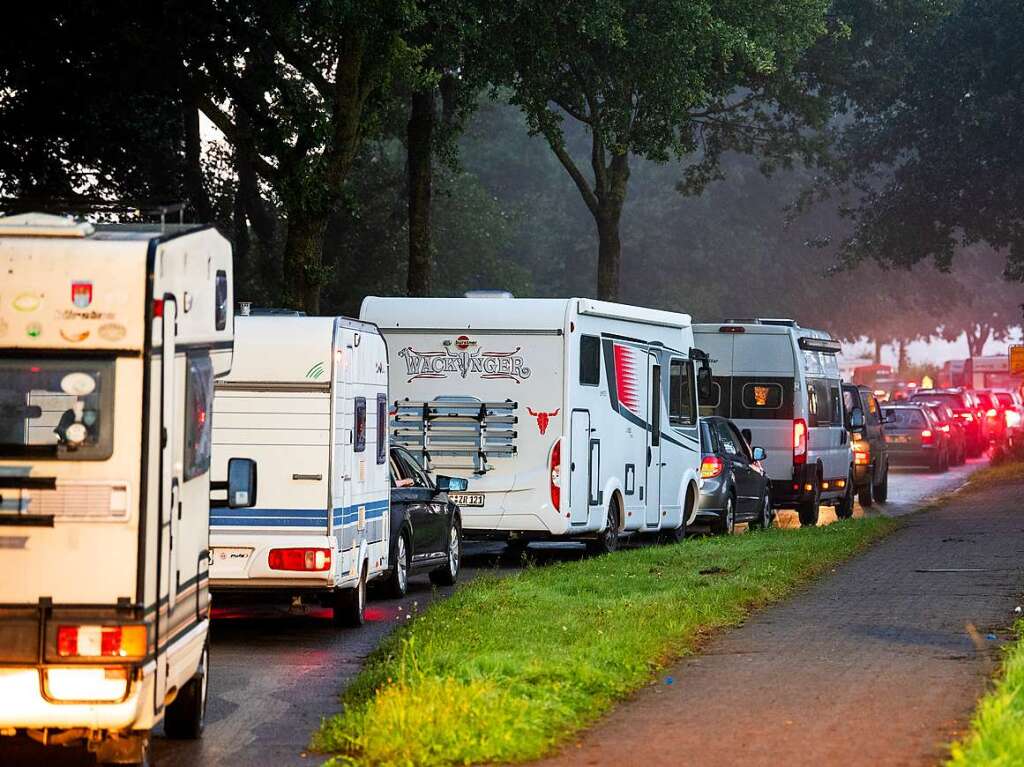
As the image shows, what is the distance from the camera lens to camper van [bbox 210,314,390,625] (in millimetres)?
14297

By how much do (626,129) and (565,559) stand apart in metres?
12.3

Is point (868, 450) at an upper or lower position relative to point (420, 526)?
upper

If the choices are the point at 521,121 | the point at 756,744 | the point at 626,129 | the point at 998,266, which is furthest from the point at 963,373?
the point at 756,744

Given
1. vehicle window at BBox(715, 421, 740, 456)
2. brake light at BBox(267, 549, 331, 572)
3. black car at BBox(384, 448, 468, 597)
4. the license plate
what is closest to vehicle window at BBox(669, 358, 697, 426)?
vehicle window at BBox(715, 421, 740, 456)

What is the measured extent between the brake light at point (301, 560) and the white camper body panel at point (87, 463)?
5.41m

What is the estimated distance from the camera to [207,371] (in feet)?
31.6

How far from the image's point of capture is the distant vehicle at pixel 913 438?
45.8 m

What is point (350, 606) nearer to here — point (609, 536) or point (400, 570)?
point (400, 570)

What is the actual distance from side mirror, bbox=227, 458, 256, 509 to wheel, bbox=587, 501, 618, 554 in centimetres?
1127

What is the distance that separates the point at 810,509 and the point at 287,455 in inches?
574

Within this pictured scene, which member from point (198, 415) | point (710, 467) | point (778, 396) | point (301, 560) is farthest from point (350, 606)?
point (778, 396)

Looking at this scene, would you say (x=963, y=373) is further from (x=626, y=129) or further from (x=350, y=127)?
(x=350, y=127)

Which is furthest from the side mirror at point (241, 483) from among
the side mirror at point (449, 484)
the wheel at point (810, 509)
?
the wheel at point (810, 509)

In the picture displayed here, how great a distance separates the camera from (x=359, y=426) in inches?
595
